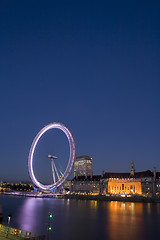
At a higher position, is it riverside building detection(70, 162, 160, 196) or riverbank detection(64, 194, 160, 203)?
riverside building detection(70, 162, 160, 196)

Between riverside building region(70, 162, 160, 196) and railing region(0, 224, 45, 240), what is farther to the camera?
riverside building region(70, 162, 160, 196)

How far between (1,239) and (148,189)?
99.7 m

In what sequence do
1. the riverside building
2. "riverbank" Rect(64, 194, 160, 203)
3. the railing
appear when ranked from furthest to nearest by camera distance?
the riverside building < "riverbank" Rect(64, 194, 160, 203) < the railing

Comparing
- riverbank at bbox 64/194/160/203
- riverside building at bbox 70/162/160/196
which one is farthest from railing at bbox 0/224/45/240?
riverside building at bbox 70/162/160/196

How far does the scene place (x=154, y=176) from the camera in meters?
111

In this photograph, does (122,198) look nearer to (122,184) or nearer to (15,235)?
(122,184)

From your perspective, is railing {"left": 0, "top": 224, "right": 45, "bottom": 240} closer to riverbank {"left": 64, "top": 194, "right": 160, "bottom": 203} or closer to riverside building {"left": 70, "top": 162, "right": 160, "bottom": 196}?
riverbank {"left": 64, "top": 194, "right": 160, "bottom": 203}

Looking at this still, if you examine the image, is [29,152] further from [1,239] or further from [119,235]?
[1,239]

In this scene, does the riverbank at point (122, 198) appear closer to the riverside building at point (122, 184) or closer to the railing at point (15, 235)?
the riverside building at point (122, 184)

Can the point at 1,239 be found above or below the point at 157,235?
above

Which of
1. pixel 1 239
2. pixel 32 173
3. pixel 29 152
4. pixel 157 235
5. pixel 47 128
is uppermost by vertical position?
pixel 47 128

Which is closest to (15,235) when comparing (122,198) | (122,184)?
(122,198)

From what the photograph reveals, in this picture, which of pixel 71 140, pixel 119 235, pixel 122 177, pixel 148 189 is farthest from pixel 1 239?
pixel 122 177

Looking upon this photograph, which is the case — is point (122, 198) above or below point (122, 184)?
below
